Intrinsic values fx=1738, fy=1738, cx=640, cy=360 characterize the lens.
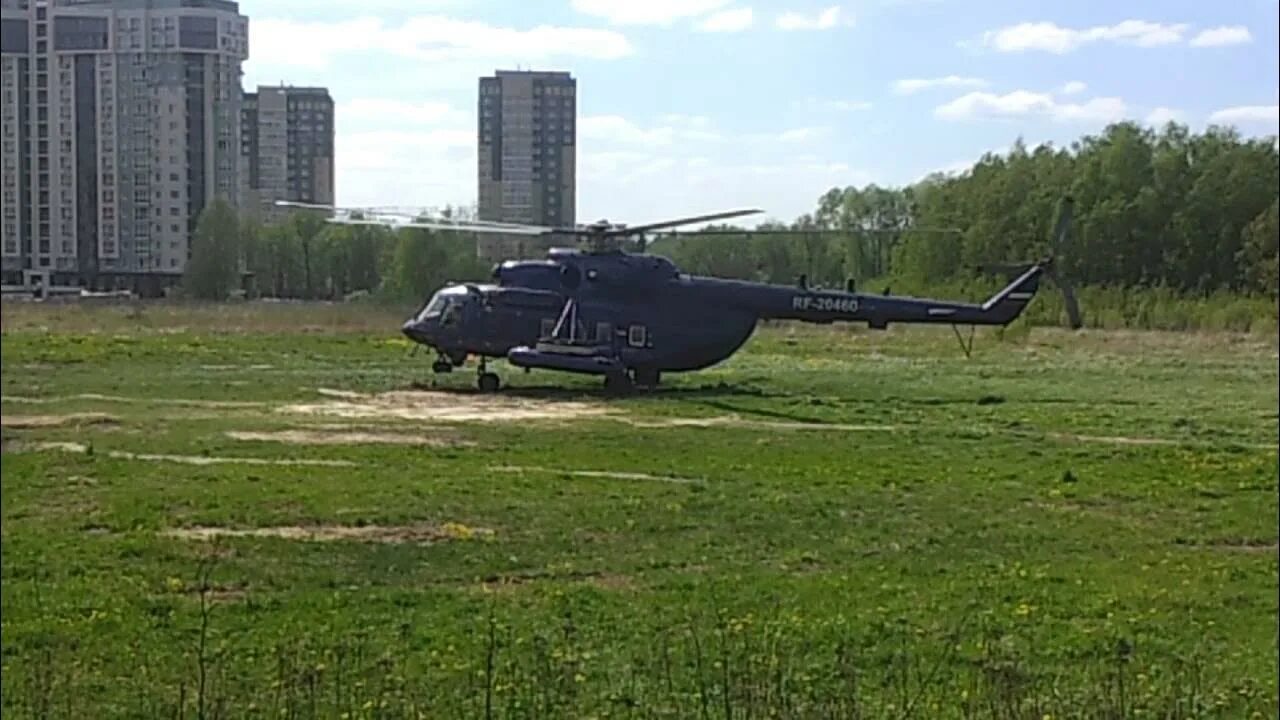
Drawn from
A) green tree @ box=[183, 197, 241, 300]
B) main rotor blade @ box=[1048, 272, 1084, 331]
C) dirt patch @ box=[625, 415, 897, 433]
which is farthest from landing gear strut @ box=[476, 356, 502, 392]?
green tree @ box=[183, 197, 241, 300]

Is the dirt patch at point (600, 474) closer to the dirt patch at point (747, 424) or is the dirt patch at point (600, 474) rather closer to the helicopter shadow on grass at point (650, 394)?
the dirt patch at point (747, 424)

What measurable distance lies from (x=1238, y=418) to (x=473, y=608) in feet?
46.6

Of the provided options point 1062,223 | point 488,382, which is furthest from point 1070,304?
point 488,382

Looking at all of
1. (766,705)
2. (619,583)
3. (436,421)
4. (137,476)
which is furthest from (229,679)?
(436,421)

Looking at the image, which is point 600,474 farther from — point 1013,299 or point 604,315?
point 604,315

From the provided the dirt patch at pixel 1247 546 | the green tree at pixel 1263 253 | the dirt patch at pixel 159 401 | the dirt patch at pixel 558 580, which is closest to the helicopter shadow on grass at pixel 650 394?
the dirt patch at pixel 159 401

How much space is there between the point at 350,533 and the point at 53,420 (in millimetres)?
2490

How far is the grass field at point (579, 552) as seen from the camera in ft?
19.9

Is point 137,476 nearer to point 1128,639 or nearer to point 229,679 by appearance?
point 229,679

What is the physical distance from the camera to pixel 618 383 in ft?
76.8

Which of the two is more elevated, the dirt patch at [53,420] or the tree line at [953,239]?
the tree line at [953,239]

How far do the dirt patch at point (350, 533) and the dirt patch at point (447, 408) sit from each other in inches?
298

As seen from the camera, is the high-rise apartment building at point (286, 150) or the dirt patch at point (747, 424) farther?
the dirt patch at point (747, 424)

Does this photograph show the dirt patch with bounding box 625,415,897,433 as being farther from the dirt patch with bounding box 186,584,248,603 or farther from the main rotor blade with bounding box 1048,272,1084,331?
the dirt patch with bounding box 186,584,248,603
